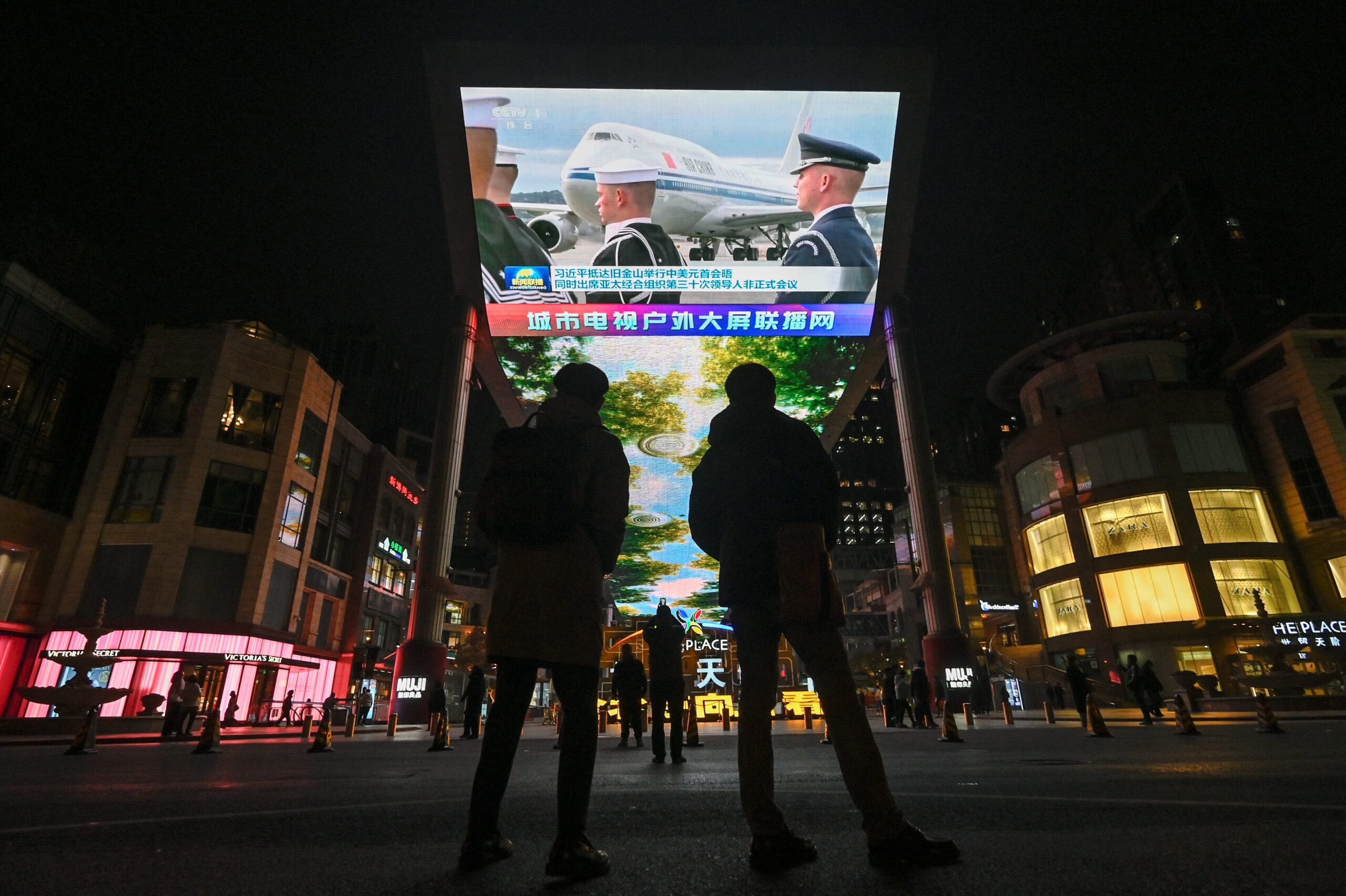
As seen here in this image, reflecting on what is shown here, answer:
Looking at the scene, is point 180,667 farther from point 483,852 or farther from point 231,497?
point 483,852

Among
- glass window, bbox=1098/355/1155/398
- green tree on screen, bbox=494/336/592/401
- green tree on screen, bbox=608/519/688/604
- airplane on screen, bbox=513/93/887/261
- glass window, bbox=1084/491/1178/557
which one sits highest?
glass window, bbox=1098/355/1155/398

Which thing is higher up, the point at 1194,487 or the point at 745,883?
the point at 1194,487

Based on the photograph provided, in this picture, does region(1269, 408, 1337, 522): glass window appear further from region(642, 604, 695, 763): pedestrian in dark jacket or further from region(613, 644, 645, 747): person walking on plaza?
region(642, 604, 695, 763): pedestrian in dark jacket

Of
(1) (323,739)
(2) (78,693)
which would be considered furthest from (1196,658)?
(2) (78,693)

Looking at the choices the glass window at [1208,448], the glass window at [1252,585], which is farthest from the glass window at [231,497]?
the glass window at [1208,448]

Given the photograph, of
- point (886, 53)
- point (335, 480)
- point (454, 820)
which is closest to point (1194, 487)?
point (886, 53)

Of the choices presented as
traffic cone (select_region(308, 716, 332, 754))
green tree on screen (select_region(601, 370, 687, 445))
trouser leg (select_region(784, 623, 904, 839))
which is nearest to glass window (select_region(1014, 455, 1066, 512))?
green tree on screen (select_region(601, 370, 687, 445))

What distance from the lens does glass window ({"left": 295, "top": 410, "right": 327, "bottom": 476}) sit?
34375mm

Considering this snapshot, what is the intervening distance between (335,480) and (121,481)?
44.0ft

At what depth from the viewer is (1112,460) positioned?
39.6 meters

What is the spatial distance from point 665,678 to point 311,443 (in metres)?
33.1

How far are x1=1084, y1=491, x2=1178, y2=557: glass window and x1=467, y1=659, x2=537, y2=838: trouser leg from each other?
43866mm

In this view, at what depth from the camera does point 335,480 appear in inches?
1657

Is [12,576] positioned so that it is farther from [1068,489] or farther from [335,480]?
[1068,489]
